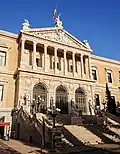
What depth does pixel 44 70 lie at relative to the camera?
24000mm

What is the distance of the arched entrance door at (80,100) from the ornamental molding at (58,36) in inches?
275

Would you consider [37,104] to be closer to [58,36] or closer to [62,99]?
[62,99]

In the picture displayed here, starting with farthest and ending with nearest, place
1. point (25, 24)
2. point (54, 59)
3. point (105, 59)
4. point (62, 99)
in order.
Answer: point (105, 59) < point (54, 59) < point (25, 24) < point (62, 99)

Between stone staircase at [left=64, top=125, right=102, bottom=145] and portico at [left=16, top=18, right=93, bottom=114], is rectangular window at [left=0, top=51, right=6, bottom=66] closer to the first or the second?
portico at [left=16, top=18, right=93, bottom=114]

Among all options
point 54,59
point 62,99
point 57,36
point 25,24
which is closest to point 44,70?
point 54,59

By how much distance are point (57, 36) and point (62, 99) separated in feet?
30.5

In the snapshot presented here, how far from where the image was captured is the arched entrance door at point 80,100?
25.2m

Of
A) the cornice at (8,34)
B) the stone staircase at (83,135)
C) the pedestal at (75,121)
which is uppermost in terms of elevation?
the cornice at (8,34)

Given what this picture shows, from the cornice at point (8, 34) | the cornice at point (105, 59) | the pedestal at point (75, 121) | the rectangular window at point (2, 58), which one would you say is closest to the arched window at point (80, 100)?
the pedestal at point (75, 121)

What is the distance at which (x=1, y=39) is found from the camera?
24234 millimetres

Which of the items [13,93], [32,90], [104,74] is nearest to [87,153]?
[32,90]

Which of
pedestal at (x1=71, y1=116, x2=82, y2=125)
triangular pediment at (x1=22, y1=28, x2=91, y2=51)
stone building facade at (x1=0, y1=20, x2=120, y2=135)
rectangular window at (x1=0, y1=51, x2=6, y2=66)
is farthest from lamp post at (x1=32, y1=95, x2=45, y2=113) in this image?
triangular pediment at (x1=22, y1=28, x2=91, y2=51)

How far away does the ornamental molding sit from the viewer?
25469mm

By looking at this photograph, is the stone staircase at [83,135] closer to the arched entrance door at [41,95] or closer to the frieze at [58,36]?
the arched entrance door at [41,95]
